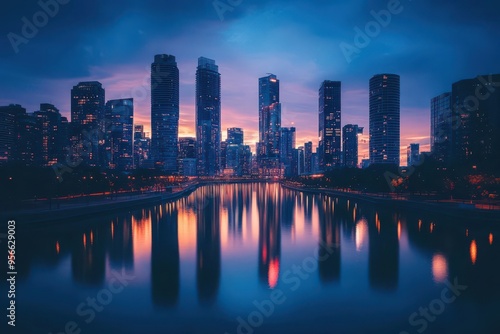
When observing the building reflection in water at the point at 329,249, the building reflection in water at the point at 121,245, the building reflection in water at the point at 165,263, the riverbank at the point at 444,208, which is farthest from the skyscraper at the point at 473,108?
the building reflection in water at the point at 121,245

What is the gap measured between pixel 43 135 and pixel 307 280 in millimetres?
196074

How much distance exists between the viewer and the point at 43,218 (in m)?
33.2

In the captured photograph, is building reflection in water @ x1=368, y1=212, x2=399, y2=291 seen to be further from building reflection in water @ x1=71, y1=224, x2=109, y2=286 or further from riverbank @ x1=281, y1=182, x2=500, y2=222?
building reflection in water @ x1=71, y1=224, x2=109, y2=286

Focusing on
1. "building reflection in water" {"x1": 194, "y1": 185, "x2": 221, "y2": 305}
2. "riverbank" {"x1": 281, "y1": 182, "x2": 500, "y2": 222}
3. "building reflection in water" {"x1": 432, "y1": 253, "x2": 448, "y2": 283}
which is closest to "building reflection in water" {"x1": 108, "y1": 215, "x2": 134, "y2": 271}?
"building reflection in water" {"x1": 194, "y1": 185, "x2": 221, "y2": 305}

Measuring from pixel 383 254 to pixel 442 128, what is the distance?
134240 mm

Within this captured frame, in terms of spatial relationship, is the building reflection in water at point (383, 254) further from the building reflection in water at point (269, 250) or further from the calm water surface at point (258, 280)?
the building reflection in water at point (269, 250)

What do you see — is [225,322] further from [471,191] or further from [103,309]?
[471,191]

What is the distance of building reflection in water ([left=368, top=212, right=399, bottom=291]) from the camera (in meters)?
18.6

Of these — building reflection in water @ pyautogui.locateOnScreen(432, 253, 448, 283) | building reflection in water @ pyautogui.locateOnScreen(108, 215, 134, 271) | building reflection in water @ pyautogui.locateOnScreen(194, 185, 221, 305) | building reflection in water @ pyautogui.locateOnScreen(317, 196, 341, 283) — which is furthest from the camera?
building reflection in water @ pyautogui.locateOnScreen(108, 215, 134, 271)

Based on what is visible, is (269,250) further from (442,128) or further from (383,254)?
(442,128)

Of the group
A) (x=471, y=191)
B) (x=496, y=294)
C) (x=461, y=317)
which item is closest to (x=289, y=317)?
(x=461, y=317)

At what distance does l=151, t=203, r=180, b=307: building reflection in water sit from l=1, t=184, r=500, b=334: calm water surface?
0.31 feet

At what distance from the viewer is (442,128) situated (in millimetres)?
139375

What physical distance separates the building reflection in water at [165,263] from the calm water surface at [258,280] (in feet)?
0.31
